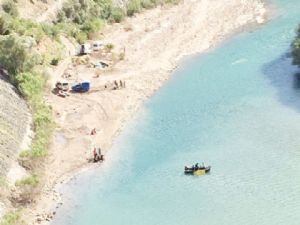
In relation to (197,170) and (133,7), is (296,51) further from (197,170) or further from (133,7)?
(133,7)

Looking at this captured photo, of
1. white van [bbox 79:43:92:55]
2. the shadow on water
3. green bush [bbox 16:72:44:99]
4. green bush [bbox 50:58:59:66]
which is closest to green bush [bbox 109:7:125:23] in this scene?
white van [bbox 79:43:92:55]

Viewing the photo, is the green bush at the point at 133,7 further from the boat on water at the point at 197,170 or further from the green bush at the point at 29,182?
the green bush at the point at 29,182

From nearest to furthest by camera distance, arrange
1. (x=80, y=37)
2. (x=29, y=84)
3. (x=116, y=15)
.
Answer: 1. (x=29, y=84)
2. (x=80, y=37)
3. (x=116, y=15)

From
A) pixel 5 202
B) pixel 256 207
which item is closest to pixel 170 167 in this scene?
pixel 256 207

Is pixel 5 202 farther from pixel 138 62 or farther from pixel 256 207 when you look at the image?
pixel 138 62

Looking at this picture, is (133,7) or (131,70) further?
(133,7)

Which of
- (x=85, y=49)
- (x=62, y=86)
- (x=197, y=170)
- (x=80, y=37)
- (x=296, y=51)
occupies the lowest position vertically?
(x=197, y=170)

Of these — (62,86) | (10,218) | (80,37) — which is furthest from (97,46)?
A: (10,218)

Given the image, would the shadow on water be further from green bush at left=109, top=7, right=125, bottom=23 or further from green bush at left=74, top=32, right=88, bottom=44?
green bush at left=109, top=7, right=125, bottom=23
